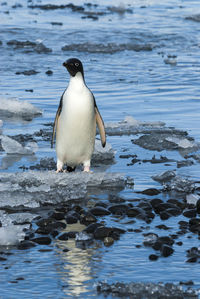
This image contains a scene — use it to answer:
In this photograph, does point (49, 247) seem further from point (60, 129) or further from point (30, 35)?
point (30, 35)

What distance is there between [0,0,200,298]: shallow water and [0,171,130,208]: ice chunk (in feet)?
0.79

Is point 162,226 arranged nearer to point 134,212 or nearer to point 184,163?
point 134,212

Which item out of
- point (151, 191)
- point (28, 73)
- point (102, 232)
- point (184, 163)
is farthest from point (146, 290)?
point (28, 73)

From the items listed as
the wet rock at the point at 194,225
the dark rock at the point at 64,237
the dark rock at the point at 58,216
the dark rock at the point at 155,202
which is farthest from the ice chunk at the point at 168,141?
the dark rock at the point at 64,237

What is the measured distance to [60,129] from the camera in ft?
23.9

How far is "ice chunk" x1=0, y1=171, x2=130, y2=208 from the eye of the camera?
6453 millimetres

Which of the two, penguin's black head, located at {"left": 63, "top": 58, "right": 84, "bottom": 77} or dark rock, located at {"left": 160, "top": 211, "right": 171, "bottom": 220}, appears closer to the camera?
dark rock, located at {"left": 160, "top": 211, "right": 171, "bottom": 220}

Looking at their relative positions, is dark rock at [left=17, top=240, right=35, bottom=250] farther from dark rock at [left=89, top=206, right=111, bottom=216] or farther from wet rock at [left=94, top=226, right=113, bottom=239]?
dark rock at [left=89, top=206, right=111, bottom=216]

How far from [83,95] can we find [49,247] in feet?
6.96

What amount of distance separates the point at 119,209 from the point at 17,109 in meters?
4.30

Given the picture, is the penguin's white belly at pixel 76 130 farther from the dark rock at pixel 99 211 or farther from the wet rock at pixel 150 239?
the wet rock at pixel 150 239

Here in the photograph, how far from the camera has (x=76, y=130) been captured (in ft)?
23.5

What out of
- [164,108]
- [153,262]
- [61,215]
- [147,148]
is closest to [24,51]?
[164,108]

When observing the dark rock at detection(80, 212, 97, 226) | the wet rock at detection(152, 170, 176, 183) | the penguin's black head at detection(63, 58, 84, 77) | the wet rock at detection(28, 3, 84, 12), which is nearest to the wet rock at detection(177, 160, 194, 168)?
the wet rock at detection(152, 170, 176, 183)
